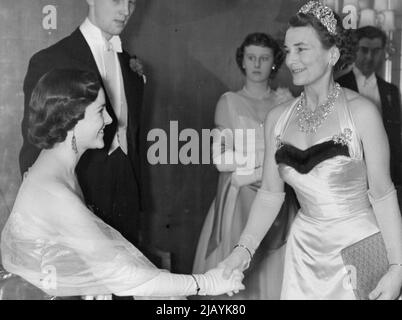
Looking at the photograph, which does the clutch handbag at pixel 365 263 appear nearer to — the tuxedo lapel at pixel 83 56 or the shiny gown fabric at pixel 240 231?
the shiny gown fabric at pixel 240 231

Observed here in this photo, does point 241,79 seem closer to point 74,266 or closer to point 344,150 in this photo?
point 344,150

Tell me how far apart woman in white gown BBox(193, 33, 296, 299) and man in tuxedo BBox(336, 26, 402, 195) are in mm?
327

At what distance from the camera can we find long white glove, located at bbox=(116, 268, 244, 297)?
7.13 feet

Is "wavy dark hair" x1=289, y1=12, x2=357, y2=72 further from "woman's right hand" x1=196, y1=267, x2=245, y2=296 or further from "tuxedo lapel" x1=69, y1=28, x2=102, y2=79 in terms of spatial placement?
"woman's right hand" x1=196, y1=267, x2=245, y2=296

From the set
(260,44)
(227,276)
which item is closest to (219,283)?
(227,276)

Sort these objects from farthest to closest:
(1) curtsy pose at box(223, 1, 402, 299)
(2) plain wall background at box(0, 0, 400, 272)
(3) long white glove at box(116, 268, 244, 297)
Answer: (2) plain wall background at box(0, 0, 400, 272) → (3) long white glove at box(116, 268, 244, 297) → (1) curtsy pose at box(223, 1, 402, 299)

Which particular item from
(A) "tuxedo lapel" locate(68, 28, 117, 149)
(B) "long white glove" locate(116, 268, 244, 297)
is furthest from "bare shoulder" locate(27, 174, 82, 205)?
(B) "long white glove" locate(116, 268, 244, 297)

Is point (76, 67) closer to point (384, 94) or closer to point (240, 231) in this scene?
point (240, 231)

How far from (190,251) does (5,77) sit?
39.4 inches

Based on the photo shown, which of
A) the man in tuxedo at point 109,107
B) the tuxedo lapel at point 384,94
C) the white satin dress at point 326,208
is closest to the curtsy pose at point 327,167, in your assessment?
the white satin dress at point 326,208

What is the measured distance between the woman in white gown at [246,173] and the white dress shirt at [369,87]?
0.96 ft

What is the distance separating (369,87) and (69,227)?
130 centimetres

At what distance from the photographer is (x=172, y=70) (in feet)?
7.63

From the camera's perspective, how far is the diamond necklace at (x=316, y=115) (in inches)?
83.2
